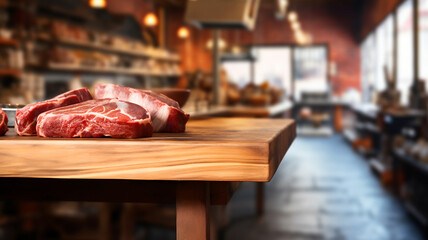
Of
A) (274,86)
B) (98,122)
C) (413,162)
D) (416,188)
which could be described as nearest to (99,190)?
(98,122)

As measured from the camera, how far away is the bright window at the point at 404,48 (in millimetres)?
7188

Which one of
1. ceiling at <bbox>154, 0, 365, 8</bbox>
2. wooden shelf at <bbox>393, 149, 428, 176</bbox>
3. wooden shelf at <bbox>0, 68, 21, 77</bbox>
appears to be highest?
ceiling at <bbox>154, 0, 365, 8</bbox>

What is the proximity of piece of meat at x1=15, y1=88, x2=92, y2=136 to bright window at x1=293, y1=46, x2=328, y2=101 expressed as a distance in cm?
1272

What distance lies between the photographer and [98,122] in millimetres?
910

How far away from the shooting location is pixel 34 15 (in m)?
6.35

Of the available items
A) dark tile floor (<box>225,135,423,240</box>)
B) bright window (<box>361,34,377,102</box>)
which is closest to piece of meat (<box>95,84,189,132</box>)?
dark tile floor (<box>225,135,423,240</box>)

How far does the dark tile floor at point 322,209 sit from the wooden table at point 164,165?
308cm

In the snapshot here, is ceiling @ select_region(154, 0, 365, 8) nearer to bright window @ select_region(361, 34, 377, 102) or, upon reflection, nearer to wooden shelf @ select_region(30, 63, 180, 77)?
bright window @ select_region(361, 34, 377, 102)

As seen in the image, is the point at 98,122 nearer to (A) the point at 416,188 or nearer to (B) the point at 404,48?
(A) the point at 416,188

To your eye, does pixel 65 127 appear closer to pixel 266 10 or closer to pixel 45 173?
pixel 45 173

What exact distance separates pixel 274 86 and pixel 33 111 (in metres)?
6.24

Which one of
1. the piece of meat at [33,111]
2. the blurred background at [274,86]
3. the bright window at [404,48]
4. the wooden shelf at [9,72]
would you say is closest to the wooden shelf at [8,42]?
the blurred background at [274,86]

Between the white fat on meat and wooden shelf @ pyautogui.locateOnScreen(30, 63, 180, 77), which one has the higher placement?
wooden shelf @ pyautogui.locateOnScreen(30, 63, 180, 77)

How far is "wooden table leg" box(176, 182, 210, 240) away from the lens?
849 millimetres
